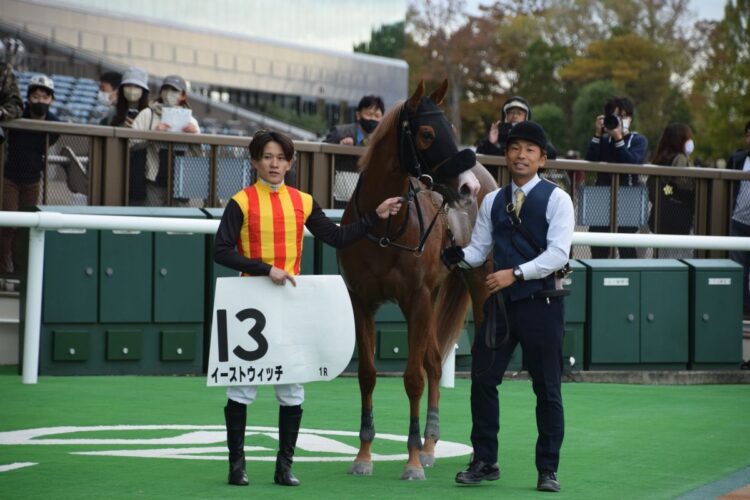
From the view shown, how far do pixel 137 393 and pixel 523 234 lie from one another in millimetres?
4204

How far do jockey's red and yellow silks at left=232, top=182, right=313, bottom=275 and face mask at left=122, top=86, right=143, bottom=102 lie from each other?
251 inches

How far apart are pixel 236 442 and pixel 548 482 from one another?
1419mm

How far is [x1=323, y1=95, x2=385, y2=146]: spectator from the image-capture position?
12.1 meters

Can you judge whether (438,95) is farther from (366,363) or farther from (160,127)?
(160,127)

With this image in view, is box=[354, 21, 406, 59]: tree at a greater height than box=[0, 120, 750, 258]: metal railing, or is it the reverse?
box=[354, 21, 406, 59]: tree

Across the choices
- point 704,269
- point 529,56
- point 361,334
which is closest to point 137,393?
point 361,334

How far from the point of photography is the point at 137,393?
385 inches

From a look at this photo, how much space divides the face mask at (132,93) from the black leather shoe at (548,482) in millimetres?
7281

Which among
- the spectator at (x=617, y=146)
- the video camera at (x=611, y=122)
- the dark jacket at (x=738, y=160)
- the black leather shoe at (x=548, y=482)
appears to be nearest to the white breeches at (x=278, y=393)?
the black leather shoe at (x=548, y=482)

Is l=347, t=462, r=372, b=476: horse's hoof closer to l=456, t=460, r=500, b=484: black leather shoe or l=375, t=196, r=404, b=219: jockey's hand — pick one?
l=456, t=460, r=500, b=484: black leather shoe

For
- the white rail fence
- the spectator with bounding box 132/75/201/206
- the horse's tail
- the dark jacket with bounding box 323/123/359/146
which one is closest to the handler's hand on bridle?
the horse's tail

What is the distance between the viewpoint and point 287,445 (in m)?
6.39

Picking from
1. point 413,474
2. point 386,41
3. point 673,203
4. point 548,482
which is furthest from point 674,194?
point 386,41

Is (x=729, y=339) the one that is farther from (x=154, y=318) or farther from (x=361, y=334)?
(x=361, y=334)
